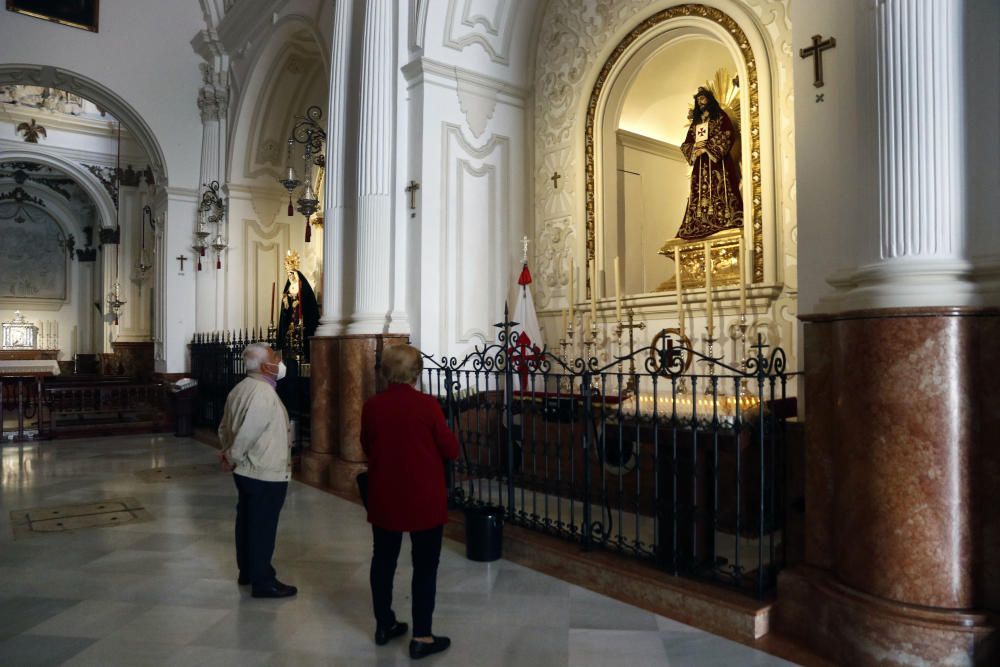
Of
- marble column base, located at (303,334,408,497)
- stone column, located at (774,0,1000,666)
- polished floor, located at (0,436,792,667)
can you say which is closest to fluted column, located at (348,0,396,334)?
marble column base, located at (303,334,408,497)

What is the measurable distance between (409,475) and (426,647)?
0.83 meters

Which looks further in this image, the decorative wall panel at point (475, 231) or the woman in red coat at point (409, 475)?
the decorative wall panel at point (475, 231)

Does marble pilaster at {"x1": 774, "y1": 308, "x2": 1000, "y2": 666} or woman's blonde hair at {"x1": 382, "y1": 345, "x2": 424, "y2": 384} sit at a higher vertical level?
woman's blonde hair at {"x1": 382, "y1": 345, "x2": 424, "y2": 384}

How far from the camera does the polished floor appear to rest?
3.19 metres

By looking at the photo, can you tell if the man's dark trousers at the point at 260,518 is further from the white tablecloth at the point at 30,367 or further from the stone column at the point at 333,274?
the white tablecloth at the point at 30,367

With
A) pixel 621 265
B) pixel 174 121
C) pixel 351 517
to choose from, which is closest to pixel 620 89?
pixel 621 265

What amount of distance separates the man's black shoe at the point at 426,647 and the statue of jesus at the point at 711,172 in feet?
14.9

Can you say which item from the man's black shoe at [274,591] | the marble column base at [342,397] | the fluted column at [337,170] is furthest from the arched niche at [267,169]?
the man's black shoe at [274,591]

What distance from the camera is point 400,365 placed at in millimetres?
3031

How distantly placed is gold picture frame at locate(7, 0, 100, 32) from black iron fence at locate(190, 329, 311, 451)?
532cm

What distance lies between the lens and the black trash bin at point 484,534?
4.52 meters

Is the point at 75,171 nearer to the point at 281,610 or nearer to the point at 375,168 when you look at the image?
the point at 375,168

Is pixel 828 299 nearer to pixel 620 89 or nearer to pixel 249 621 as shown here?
pixel 249 621

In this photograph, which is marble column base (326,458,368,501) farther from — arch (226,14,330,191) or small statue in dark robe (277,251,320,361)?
arch (226,14,330,191)
